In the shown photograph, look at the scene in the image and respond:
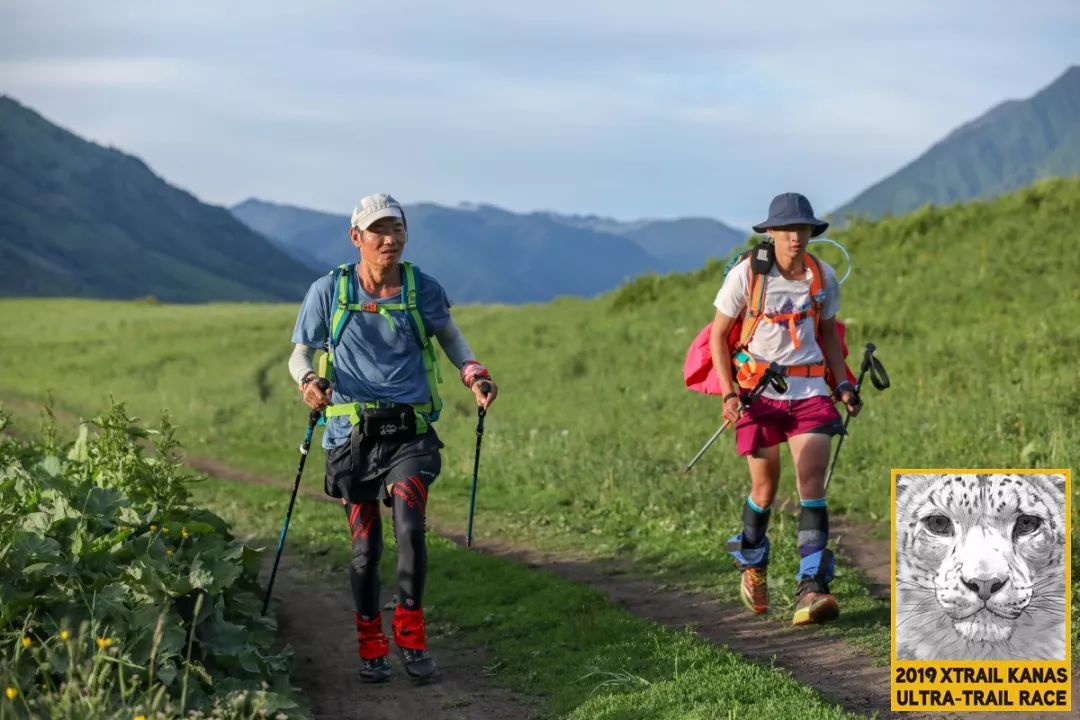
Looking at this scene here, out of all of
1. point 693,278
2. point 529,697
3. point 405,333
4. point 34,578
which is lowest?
point 529,697

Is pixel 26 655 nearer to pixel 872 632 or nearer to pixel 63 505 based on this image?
pixel 63 505

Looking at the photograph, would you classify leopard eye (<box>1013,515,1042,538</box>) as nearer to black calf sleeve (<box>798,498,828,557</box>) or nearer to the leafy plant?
black calf sleeve (<box>798,498,828,557</box>)

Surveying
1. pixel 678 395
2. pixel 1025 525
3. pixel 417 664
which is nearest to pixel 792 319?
pixel 1025 525

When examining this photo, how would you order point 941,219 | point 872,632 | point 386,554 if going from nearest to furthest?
point 872,632 < point 386,554 < point 941,219

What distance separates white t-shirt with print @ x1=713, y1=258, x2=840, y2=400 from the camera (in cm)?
898

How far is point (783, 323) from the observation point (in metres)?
9.01

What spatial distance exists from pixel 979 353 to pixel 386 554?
1098 cm

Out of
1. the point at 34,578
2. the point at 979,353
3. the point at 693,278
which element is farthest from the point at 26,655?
the point at 693,278

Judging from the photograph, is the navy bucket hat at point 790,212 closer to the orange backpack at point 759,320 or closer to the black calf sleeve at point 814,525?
the orange backpack at point 759,320

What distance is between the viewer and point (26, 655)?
22.7 feet

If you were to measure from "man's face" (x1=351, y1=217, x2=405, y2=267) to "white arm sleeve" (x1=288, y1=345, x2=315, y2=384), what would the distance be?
0.73 meters

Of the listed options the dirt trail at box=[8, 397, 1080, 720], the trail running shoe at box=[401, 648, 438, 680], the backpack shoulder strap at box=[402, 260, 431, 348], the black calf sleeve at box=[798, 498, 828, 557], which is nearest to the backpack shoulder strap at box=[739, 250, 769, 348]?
the black calf sleeve at box=[798, 498, 828, 557]

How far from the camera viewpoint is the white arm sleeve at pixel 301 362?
8188mm

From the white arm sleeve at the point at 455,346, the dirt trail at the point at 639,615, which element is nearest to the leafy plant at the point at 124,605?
the dirt trail at the point at 639,615
